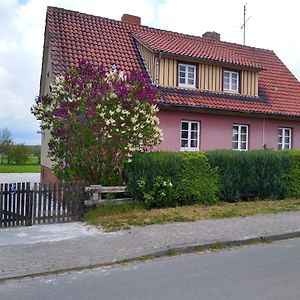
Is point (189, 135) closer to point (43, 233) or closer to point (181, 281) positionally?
point (43, 233)

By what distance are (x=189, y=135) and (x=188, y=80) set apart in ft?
9.05

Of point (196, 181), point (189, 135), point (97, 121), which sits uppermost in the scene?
point (189, 135)

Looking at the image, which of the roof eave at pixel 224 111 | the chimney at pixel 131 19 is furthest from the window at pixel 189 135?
the chimney at pixel 131 19

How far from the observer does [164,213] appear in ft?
33.9

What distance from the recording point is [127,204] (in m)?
10.8

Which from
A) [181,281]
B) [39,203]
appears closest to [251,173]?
[39,203]

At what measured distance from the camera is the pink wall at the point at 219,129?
648 inches

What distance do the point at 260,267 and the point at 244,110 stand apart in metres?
12.3

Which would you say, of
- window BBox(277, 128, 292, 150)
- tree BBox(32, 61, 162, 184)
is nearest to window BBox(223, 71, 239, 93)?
window BBox(277, 128, 292, 150)

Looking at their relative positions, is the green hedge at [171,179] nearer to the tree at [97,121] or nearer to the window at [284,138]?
the tree at [97,121]

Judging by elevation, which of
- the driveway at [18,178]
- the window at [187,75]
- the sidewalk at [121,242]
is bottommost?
the sidewalk at [121,242]

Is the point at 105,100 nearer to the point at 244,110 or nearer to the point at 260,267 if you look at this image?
the point at 260,267

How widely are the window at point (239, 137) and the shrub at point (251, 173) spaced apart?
4.88 meters

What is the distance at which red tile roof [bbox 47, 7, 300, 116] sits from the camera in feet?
54.5
